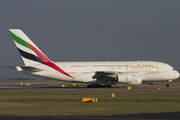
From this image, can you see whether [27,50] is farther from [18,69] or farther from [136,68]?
[136,68]

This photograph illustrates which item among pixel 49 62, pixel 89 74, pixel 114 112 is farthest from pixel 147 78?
pixel 114 112

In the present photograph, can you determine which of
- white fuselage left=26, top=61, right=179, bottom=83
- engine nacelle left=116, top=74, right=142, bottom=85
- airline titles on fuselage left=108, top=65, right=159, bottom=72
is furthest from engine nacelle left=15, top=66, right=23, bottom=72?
engine nacelle left=116, top=74, right=142, bottom=85

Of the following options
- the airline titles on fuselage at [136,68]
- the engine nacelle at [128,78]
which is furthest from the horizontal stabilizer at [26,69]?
the engine nacelle at [128,78]

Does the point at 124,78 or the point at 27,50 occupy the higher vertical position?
the point at 27,50

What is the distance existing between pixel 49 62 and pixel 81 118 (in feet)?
135

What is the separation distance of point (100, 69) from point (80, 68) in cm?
415

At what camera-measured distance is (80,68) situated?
60969 mm

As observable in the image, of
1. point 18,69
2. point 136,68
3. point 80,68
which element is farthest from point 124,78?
point 18,69

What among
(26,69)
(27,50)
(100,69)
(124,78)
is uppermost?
(27,50)

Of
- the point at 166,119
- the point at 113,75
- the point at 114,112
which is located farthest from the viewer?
the point at 113,75

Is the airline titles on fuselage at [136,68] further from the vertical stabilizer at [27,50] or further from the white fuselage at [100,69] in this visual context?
the vertical stabilizer at [27,50]

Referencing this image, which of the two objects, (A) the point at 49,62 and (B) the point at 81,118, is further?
(A) the point at 49,62

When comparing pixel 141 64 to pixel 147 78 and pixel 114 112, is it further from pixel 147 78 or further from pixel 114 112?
pixel 114 112

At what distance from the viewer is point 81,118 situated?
20688 millimetres
